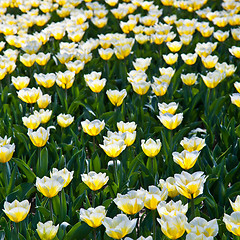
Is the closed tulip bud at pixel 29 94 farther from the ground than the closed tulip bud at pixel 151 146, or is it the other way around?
the closed tulip bud at pixel 151 146

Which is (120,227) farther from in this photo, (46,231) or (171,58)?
(171,58)

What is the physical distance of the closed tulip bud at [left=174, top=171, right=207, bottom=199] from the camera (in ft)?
6.55

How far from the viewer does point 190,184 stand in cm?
199

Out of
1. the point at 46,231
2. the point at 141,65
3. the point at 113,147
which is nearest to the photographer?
the point at 46,231

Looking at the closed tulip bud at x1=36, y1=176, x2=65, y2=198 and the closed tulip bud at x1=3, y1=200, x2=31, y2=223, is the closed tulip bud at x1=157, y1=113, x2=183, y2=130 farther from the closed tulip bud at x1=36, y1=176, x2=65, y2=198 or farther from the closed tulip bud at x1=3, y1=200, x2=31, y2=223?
the closed tulip bud at x1=3, y1=200, x2=31, y2=223

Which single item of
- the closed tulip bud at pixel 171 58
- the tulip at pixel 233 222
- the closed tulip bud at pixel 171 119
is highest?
the tulip at pixel 233 222

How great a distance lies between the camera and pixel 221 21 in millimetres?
5016

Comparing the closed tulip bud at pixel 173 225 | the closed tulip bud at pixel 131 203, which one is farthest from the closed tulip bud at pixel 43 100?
the closed tulip bud at pixel 173 225

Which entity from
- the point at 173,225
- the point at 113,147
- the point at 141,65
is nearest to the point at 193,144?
the point at 113,147

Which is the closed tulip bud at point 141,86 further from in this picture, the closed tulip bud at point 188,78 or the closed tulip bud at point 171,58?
the closed tulip bud at point 171,58

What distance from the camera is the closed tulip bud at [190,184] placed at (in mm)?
1997

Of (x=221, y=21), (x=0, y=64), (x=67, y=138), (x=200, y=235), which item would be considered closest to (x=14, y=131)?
(x=67, y=138)

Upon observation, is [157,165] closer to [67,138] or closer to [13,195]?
[67,138]

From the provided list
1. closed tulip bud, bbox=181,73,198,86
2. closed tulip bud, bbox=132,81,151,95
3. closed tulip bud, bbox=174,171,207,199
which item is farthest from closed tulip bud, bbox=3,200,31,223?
closed tulip bud, bbox=181,73,198,86
